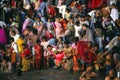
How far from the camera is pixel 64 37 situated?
1585 cm

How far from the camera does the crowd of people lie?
47.1ft

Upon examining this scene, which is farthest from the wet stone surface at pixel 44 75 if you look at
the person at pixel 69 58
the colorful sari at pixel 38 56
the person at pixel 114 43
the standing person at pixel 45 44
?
the person at pixel 114 43

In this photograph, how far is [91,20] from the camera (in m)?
16.3

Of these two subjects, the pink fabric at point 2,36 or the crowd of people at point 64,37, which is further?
the pink fabric at point 2,36

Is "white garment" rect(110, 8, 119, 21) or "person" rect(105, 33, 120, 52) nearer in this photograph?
"person" rect(105, 33, 120, 52)

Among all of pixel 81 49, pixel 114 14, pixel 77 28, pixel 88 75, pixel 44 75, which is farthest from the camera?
pixel 114 14

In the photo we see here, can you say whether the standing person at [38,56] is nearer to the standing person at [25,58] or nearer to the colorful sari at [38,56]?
the colorful sari at [38,56]

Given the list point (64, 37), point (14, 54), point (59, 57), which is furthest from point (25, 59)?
point (64, 37)

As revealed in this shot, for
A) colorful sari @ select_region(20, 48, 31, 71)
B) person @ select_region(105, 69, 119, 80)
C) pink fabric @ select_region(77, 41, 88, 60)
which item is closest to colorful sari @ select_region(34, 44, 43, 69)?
colorful sari @ select_region(20, 48, 31, 71)

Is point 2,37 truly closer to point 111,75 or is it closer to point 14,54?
point 14,54

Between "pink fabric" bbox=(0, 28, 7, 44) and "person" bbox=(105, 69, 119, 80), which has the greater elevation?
"pink fabric" bbox=(0, 28, 7, 44)

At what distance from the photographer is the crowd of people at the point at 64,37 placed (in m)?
14.4

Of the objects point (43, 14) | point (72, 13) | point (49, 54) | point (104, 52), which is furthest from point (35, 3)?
point (104, 52)

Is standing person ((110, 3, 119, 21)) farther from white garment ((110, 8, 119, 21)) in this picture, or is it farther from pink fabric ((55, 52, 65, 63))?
pink fabric ((55, 52, 65, 63))
